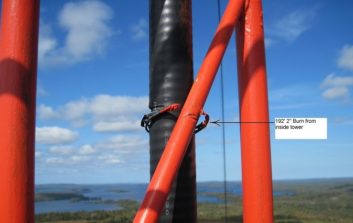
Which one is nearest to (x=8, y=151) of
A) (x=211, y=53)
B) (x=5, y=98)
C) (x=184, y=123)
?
(x=5, y=98)

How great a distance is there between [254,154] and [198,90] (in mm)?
961

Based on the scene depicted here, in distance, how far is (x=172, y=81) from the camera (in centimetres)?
436

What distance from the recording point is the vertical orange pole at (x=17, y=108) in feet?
10.2

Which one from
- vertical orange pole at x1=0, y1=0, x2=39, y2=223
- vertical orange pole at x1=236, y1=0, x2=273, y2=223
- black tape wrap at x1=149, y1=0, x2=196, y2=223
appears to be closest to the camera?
vertical orange pole at x1=0, y1=0, x2=39, y2=223

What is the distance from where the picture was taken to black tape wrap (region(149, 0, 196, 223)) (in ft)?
13.9

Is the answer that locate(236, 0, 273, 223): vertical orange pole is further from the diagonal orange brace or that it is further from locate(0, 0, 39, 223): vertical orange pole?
locate(0, 0, 39, 223): vertical orange pole

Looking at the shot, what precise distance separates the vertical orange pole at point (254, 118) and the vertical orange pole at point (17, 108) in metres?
1.94

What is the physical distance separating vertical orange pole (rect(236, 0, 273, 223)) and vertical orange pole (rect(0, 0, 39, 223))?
6.36 feet

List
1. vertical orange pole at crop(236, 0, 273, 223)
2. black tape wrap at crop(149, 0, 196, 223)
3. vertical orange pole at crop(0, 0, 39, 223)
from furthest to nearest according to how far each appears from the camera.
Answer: black tape wrap at crop(149, 0, 196, 223)
vertical orange pole at crop(236, 0, 273, 223)
vertical orange pole at crop(0, 0, 39, 223)

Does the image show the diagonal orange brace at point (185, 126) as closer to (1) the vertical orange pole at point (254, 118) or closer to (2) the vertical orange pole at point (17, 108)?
(1) the vertical orange pole at point (254, 118)

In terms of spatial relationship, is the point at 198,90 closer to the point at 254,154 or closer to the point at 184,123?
the point at 184,123

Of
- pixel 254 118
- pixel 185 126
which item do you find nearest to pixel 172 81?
pixel 254 118

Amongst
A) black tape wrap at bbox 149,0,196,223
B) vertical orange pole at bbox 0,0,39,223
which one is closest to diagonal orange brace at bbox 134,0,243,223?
black tape wrap at bbox 149,0,196,223

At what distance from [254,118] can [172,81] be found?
0.91m
